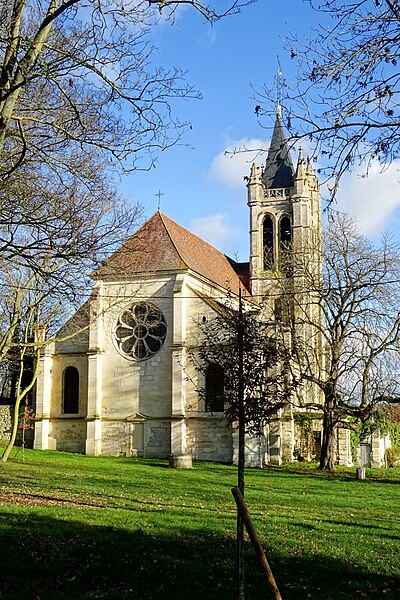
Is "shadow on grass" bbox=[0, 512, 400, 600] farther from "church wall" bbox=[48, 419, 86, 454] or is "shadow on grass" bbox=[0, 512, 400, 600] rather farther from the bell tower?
the bell tower

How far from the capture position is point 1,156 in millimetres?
10039

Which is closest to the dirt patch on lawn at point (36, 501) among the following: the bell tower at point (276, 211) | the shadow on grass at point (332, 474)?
the shadow on grass at point (332, 474)

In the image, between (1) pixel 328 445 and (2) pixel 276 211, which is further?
(2) pixel 276 211

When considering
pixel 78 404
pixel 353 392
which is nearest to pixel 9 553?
pixel 353 392

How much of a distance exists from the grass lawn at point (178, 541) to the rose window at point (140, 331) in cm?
1445

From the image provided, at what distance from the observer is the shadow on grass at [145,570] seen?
7836mm

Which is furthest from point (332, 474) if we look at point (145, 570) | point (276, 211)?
point (276, 211)

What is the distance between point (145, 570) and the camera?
28.5ft

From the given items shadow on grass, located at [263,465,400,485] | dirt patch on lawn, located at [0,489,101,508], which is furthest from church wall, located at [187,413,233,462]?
dirt patch on lawn, located at [0,489,101,508]

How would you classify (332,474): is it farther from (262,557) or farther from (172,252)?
(262,557)

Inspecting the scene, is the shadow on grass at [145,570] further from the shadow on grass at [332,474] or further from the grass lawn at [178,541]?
the shadow on grass at [332,474]

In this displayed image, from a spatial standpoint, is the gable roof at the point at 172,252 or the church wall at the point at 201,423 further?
the gable roof at the point at 172,252

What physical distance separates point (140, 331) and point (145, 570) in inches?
1009

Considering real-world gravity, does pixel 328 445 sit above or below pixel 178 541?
above
